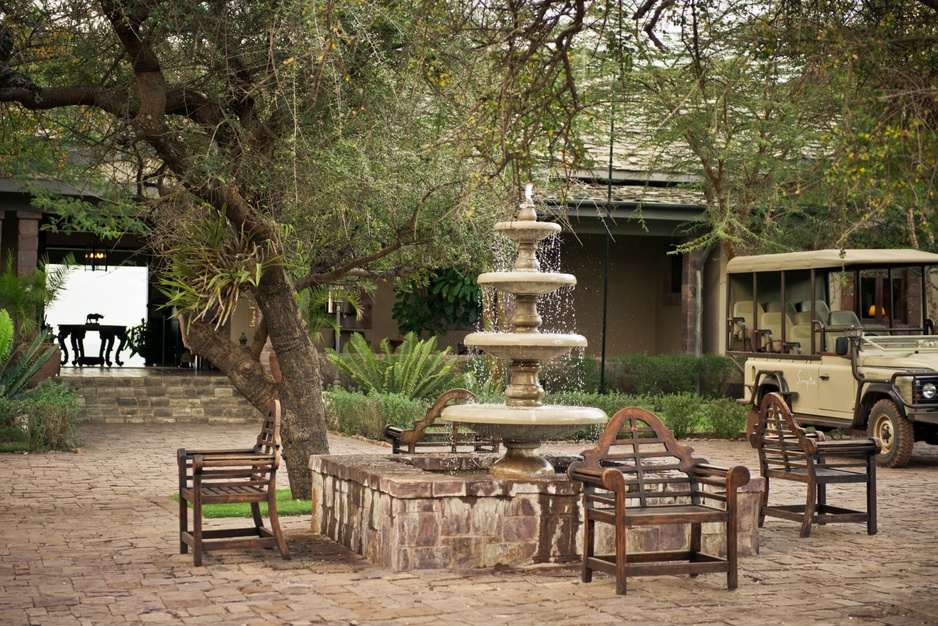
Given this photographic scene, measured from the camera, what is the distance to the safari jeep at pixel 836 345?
45.3 feet

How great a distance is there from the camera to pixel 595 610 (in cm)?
618

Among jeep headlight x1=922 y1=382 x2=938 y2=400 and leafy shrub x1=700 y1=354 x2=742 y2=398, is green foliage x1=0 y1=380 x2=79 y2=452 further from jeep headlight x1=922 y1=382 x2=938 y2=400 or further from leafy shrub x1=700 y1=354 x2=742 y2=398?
leafy shrub x1=700 y1=354 x2=742 y2=398

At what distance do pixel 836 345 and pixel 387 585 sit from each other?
9217 mm

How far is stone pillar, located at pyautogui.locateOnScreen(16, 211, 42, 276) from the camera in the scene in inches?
796

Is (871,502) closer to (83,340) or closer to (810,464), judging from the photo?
(810,464)

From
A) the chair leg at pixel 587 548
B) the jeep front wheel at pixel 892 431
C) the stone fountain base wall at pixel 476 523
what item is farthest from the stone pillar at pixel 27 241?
the chair leg at pixel 587 548

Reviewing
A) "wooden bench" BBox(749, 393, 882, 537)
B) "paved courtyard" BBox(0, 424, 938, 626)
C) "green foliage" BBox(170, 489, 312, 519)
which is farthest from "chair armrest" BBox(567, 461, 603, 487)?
"green foliage" BBox(170, 489, 312, 519)

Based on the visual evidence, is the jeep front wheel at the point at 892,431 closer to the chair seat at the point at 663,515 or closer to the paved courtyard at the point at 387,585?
the paved courtyard at the point at 387,585

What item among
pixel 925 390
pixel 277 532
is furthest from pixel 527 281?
pixel 925 390

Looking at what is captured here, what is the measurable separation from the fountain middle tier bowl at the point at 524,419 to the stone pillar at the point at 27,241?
14648 millimetres

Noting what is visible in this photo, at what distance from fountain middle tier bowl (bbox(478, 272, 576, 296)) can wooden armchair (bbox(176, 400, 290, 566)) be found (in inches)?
68.8

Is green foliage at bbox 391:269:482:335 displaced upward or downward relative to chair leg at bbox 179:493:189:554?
upward

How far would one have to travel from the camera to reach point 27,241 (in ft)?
66.6

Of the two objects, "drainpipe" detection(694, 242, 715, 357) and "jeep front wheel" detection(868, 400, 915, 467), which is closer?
"jeep front wheel" detection(868, 400, 915, 467)
